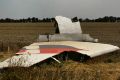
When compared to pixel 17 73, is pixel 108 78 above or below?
below

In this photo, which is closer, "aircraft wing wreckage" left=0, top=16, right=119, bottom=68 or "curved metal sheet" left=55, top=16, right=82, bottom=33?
"aircraft wing wreckage" left=0, top=16, right=119, bottom=68

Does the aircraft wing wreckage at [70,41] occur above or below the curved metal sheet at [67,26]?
below

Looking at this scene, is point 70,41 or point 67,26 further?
point 67,26

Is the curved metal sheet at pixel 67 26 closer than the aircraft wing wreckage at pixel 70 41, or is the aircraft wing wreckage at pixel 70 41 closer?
the aircraft wing wreckage at pixel 70 41

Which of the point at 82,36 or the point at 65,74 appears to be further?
the point at 82,36

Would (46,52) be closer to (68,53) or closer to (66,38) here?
(68,53)

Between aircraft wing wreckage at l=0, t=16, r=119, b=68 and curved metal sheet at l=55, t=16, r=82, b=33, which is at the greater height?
curved metal sheet at l=55, t=16, r=82, b=33

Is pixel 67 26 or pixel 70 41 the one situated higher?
pixel 67 26

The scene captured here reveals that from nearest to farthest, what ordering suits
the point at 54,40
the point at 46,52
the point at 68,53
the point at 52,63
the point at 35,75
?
1. the point at 35,75
2. the point at 52,63
3. the point at 46,52
4. the point at 68,53
5. the point at 54,40

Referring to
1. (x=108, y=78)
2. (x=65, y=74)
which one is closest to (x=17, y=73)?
(x=65, y=74)

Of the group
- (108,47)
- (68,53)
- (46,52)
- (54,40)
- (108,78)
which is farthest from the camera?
(54,40)

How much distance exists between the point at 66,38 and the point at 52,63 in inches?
244

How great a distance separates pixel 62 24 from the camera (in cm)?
1791

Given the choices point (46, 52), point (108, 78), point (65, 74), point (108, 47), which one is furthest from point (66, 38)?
point (65, 74)
